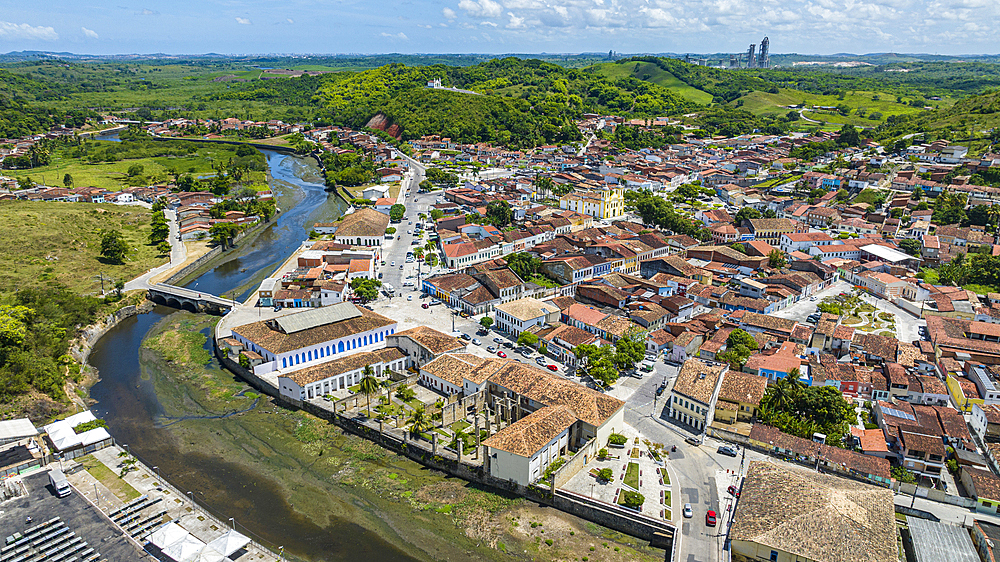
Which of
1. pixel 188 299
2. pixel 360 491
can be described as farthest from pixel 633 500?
pixel 188 299

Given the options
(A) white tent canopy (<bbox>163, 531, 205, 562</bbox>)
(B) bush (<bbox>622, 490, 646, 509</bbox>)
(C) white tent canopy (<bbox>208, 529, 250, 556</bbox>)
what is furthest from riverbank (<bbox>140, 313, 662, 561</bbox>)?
(A) white tent canopy (<bbox>163, 531, 205, 562</bbox>)

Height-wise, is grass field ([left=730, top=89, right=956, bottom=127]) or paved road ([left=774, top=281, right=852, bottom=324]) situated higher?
grass field ([left=730, top=89, right=956, bottom=127])

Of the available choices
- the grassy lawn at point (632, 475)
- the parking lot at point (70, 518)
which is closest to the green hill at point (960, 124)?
the grassy lawn at point (632, 475)

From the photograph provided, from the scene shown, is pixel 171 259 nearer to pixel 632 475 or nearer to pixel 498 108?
pixel 632 475

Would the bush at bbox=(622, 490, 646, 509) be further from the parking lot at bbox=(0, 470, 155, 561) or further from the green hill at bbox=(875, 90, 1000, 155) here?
the green hill at bbox=(875, 90, 1000, 155)

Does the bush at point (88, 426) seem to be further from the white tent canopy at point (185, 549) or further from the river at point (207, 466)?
the white tent canopy at point (185, 549)

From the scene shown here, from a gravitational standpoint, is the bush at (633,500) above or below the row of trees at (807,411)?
below
